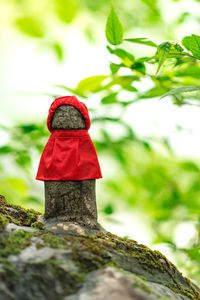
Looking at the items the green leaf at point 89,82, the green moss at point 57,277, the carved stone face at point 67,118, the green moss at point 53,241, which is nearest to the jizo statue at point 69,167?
the carved stone face at point 67,118

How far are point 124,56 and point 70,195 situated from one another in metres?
0.60

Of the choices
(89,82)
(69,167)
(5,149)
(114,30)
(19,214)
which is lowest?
(19,214)

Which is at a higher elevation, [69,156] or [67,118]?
[67,118]

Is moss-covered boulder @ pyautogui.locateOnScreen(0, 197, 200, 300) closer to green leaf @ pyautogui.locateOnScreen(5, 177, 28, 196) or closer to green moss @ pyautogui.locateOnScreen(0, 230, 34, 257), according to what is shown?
green moss @ pyautogui.locateOnScreen(0, 230, 34, 257)

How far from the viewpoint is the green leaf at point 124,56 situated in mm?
1280

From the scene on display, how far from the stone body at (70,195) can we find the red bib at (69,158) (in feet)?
0.09

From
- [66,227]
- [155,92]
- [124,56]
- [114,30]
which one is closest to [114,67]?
[124,56]

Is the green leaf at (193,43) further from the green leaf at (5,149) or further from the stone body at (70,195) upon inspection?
the green leaf at (5,149)

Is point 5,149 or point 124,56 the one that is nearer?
point 124,56

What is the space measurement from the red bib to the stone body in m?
0.03

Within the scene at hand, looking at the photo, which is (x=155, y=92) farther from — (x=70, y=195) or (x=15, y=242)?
(x=15, y=242)

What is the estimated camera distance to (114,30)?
117 centimetres

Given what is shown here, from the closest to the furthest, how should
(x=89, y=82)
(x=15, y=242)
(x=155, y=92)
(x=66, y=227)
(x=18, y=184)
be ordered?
(x=15, y=242) → (x=66, y=227) → (x=89, y=82) → (x=155, y=92) → (x=18, y=184)

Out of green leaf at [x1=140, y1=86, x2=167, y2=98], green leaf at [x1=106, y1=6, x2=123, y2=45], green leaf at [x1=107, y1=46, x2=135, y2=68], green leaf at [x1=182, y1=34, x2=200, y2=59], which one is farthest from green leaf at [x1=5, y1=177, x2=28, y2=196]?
green leaf at [x1=182, y1=34, x2=200, y2=59]
